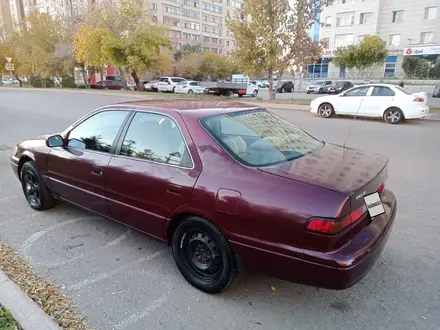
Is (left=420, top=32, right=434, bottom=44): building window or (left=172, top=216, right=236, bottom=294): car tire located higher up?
(left=420, top=32, right=434, bottom=44): building window

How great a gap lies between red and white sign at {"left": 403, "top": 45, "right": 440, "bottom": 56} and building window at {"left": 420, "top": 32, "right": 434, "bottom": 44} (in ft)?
4.55

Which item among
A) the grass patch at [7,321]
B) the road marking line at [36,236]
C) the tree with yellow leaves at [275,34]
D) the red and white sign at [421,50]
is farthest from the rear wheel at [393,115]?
the red and white sign at [421,50]

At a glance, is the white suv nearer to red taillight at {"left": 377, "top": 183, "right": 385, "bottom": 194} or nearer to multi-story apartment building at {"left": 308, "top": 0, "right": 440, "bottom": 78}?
multi-story apartment building at {"left": 308, "top": 0, "right": 440, "bottom": 78}

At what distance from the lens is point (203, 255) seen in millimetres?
2707

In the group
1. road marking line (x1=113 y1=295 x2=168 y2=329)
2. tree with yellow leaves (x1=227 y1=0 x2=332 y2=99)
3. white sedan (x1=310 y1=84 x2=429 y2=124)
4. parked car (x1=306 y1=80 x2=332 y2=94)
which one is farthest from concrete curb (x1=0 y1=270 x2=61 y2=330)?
parked car (x1=306 y1=80 x2=332 y2=94)

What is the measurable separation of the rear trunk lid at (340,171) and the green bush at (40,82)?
48626 mm

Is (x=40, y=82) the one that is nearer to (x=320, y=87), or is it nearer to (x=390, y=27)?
(x=320, y=87)

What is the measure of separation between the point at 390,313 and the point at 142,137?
2.54 meters

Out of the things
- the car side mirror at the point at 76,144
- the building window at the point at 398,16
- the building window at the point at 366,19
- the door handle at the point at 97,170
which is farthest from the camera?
the building window at the point at 366,19


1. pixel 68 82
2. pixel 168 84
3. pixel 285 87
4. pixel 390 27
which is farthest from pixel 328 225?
pixel 390 27

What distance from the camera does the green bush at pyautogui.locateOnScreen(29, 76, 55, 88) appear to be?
4350 centimetres

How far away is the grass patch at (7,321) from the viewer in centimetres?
214

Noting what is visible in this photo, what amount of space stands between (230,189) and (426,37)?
47352mm

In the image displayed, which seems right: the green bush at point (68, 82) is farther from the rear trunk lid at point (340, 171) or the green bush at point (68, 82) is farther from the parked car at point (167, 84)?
the rear trunk lid at point (340, 171)
